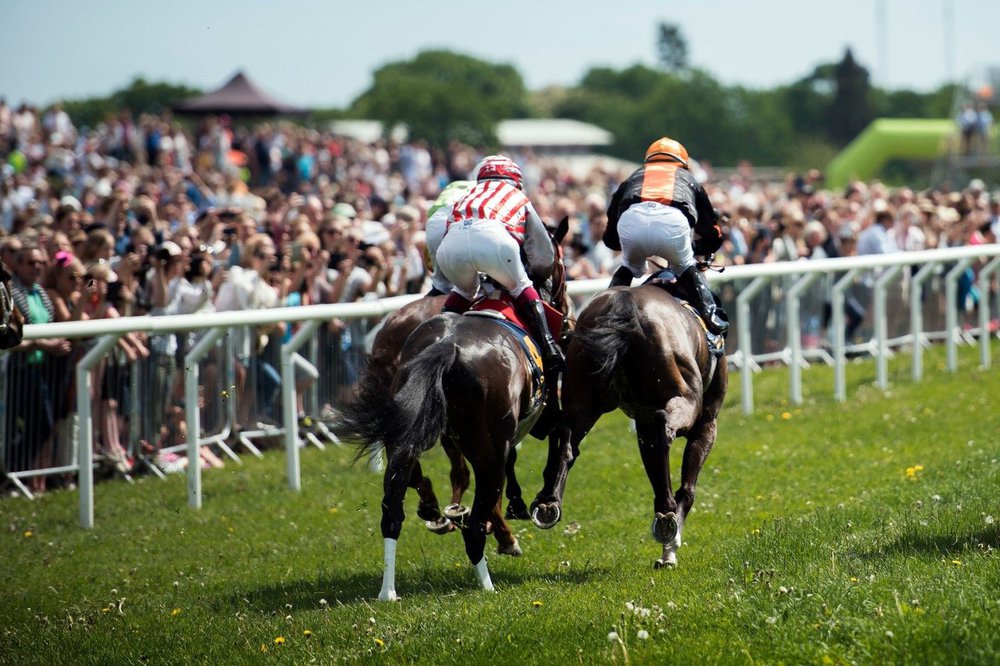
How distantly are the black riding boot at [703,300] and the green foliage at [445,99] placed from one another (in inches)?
1888

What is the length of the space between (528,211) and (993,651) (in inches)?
145

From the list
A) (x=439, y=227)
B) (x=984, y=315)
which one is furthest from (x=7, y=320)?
(x=984, y=315)

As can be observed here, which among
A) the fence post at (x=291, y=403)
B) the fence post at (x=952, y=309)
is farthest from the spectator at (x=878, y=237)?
the fence post at (x=291, y=403)

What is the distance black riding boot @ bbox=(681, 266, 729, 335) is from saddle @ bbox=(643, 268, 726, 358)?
1.0 inches

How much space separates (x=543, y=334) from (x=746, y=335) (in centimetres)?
550

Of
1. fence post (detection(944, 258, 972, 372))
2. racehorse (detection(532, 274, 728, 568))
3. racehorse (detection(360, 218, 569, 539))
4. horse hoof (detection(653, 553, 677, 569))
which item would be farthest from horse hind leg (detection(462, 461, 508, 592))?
fence post (detection(944, 258, 972, 372))

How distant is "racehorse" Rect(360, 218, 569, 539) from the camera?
315 inches

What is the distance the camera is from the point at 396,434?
A: 6738 mm

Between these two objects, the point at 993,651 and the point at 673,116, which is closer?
the point at 993,651

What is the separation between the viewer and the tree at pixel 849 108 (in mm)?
94000

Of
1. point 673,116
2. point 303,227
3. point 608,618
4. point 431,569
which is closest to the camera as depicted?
point 608,618

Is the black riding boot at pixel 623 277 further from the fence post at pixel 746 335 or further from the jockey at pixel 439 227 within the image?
the fence post at pixel 746 335

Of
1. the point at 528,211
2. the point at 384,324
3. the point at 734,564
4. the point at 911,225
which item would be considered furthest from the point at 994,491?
the point at 911,225

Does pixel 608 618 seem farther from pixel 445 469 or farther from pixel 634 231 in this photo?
pixel 445 469
